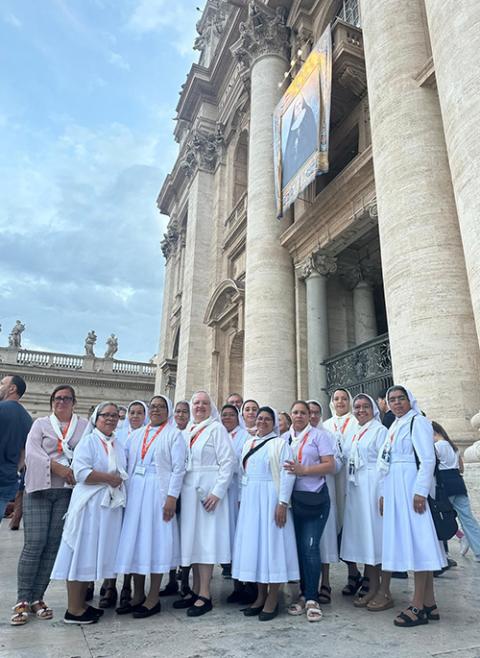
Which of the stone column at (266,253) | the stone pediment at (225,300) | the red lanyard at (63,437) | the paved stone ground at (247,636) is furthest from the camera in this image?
the stone pediment at (225,300)

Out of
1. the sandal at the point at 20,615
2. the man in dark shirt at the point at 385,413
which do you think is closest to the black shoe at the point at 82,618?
the sandal at the point at 20,615

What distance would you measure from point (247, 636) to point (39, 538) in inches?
63.6

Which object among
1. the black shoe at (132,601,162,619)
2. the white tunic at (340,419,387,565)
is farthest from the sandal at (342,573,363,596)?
the black shoe at (132,601,162,619)

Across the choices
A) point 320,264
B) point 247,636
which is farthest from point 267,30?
point 247,636

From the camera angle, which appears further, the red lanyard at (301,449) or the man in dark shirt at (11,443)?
the red lanyard at (301,449)

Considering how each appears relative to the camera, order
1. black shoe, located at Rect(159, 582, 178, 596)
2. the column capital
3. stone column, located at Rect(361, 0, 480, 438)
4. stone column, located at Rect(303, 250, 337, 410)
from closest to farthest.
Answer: black shoe, located at Rect(159, 582, 178, 596)
stone column, located at Rect(361, 0, 480, 438)
stone column, located at Rect(303, 250, 337, 410)
the column capital

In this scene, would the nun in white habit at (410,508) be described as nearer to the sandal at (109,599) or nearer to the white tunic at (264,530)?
the white tunic at (264,530)

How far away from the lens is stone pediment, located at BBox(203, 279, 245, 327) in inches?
612

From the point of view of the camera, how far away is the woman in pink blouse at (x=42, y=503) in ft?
11.0

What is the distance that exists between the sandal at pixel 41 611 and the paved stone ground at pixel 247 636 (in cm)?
6

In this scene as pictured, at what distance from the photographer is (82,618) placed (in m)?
3.21

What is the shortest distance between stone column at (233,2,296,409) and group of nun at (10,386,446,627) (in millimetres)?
7871

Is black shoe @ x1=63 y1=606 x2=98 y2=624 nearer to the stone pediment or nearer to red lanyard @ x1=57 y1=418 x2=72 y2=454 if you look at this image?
red lanyard @ x1=57 y1=418 x2=72 y2=454

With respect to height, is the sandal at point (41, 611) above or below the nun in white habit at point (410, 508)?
below
